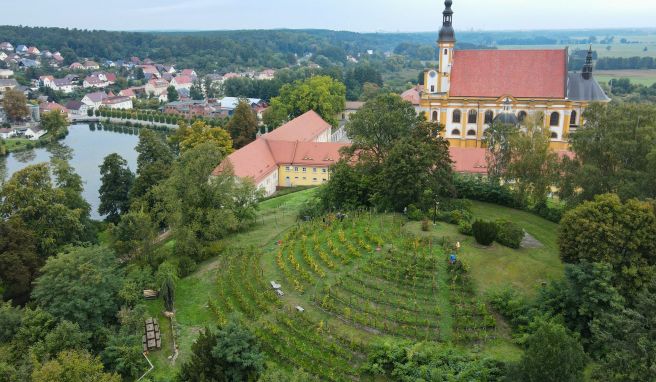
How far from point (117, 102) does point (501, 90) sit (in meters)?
76.3

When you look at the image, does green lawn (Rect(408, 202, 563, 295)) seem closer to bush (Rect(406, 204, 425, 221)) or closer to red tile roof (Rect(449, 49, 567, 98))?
bush (Rect(406, 204, 425, 221))

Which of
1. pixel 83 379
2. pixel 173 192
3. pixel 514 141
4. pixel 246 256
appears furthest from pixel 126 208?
pixel 514 141

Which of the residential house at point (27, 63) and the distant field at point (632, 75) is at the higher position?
the residential house at point (27, 63)

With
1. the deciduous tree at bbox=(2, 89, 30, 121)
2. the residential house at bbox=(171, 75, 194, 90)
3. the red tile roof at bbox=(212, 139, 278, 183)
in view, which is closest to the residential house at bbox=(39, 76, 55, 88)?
the residential house at bbox=(171, 75, 194, 90)

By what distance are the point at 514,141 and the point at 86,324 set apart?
23.7m

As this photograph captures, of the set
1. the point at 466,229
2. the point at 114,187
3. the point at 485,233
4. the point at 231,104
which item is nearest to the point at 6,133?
the point at 231,104

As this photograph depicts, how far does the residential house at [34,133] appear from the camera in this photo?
75.8 meters

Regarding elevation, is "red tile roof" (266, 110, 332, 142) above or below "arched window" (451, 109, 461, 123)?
below

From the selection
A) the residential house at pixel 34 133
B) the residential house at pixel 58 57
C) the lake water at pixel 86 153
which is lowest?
the lake water at pixel 86 153

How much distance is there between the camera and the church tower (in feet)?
170

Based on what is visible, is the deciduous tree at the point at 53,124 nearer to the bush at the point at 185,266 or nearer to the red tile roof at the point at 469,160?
the red tile roof at the point at 469,160

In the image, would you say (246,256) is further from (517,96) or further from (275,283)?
(517,96)

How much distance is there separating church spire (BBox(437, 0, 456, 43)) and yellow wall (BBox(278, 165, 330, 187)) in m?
19.2

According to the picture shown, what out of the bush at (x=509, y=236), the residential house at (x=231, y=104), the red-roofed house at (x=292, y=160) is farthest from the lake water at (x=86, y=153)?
the bush at (x=509, y=236)
